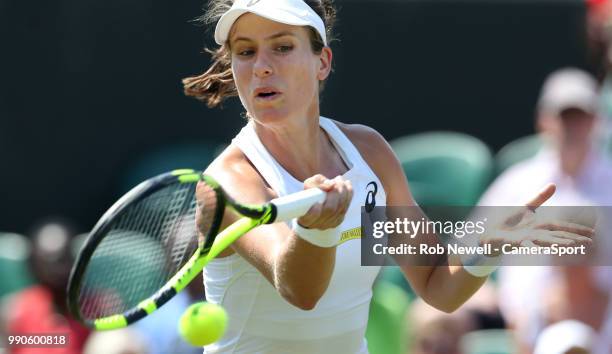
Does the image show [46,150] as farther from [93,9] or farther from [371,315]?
[371,315]

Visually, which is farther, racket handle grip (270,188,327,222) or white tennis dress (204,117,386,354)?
white tennis dress (204,117,386,354)

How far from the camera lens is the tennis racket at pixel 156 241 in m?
3.16

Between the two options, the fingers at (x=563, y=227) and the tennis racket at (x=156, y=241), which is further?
the fingers at (x=563, y=227)

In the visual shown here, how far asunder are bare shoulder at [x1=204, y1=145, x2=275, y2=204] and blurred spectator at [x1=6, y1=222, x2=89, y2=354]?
2883 millimetres

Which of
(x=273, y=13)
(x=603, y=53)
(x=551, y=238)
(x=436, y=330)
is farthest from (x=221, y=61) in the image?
(x=603, y=53)

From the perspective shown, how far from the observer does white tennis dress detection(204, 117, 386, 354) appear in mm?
3500

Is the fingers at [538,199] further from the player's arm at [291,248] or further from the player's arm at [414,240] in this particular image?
the player's arm at [291,248]

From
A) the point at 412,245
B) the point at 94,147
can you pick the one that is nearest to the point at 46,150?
the point at 94,147

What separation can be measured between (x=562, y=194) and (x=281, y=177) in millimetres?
2375

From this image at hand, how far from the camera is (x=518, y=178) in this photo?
19.3 ft

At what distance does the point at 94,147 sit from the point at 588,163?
124 inches

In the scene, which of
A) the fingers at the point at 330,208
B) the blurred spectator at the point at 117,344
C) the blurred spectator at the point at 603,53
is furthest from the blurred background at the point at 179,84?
the fingers at the point at 330,208

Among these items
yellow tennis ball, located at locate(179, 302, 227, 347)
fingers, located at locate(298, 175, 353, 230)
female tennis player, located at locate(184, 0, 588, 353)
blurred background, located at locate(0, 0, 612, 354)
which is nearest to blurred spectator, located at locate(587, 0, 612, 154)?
blurred background, located at locate(0, 0, 612, 354)

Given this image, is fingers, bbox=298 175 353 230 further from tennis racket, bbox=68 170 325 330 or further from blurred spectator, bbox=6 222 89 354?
blurred spectator, bbox=6 222 89 354
